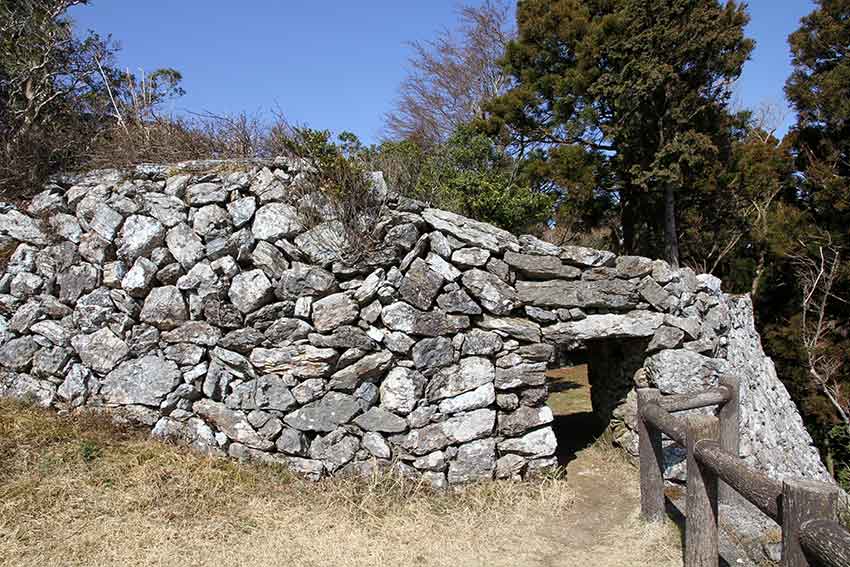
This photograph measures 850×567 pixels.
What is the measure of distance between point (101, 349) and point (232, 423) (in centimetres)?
147

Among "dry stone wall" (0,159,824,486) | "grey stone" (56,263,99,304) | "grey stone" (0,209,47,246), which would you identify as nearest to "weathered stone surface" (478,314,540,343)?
"dry stone wall" (0,159,824,486)

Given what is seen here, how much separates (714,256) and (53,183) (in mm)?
12209

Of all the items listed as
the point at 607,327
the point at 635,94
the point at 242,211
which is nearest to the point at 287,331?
the point at 242,211

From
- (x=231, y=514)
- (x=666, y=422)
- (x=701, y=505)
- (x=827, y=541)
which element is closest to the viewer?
(x=827, y=541)

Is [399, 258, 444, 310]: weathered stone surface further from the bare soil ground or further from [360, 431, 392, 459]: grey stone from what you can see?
the bare soil ground

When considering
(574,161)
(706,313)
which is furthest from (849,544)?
(574,161)

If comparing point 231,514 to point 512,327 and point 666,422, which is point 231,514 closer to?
point 512,327

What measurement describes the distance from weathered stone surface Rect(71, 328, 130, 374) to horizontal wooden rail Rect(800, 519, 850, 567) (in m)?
5.18

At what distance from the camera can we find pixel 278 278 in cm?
495

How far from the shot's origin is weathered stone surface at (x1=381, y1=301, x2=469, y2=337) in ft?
15.8

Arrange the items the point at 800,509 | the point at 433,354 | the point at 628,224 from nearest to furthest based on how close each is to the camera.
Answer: the point at 800,509 → the point at 433,354 → the point at 628,224

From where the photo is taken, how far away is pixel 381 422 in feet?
15.7

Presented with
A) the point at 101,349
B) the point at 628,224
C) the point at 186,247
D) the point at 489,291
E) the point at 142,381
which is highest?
the point at 628,224

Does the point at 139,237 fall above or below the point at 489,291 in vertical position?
above
